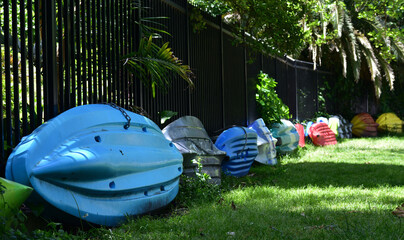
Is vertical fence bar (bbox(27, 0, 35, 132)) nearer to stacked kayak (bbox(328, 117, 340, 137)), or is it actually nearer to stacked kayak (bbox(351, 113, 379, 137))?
stacked kayak (bbox(328, 117, 340, 137))

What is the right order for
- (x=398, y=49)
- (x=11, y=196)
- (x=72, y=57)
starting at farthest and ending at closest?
1. (x=398, y=49)
2. (x=72, y=57)
3. (x=11, y=196)

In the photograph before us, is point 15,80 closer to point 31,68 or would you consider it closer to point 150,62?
point 31,68

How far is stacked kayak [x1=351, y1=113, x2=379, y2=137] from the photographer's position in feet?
54.3

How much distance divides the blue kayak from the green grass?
0.18 meters

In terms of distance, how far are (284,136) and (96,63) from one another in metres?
5.79

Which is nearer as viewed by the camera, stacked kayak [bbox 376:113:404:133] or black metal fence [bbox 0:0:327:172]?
black metal fence [bbox 0:0:327:172]

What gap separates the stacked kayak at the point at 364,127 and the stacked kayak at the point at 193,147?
11.6 m

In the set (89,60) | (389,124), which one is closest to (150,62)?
(89,60)

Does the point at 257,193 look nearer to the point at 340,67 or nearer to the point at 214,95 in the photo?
the point at 214,95

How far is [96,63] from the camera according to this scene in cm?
499

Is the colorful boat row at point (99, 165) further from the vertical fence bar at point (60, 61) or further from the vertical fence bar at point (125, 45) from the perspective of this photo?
the vertical fence bar at point (125, 45)

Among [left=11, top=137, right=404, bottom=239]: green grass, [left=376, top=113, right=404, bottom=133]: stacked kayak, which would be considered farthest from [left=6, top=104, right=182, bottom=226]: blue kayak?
[left=376, top=113, right=404, bottom=133]: stacked kayak

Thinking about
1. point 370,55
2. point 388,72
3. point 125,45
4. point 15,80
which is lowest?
point 15,80

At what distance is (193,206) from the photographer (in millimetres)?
4742
